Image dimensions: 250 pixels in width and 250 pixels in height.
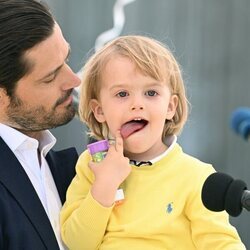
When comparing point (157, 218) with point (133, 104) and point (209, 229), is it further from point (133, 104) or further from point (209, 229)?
point (133, 104)

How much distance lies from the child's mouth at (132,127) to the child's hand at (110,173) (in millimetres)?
12

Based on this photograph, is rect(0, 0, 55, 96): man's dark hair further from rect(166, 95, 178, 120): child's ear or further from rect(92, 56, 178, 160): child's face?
rect(166, 95, 178, 120): child's ear

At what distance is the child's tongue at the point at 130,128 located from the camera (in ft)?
4.76

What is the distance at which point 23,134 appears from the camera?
1.58m

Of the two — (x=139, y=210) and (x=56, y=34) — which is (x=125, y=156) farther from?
(x=56, y=34)

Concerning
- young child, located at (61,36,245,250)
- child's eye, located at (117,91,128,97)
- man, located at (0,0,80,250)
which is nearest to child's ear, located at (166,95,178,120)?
young child, located at (61,36,245,250)

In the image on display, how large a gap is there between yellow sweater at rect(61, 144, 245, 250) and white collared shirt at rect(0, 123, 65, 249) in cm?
8

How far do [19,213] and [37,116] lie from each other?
262 millimetres

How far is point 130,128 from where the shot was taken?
1.45 metres

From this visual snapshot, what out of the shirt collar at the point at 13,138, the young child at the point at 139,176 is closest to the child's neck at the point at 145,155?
the young child at the point at 139,176

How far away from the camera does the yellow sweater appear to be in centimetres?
139

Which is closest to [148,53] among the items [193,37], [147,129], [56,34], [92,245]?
[147,129]

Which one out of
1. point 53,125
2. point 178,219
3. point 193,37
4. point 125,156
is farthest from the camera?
point 193,37

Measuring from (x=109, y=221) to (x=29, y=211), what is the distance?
0.58 feet
